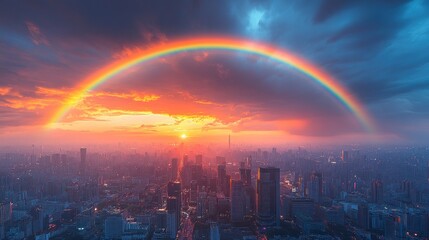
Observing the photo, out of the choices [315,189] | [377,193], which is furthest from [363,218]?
[377,193]

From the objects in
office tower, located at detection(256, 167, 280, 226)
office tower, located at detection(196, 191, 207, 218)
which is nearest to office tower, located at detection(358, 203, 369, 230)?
office tower, located at detection(256, 167, 280, 226)

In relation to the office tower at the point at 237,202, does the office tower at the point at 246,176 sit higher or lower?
higher

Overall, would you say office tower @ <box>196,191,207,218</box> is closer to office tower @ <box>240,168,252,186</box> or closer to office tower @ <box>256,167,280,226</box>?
office tower @ <box>256,167,280,226</box>

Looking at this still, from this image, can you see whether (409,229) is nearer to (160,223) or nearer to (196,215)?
(196,215)

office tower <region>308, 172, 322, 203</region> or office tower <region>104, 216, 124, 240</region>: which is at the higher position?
office tower <region>308, 172, 322, 203</region>

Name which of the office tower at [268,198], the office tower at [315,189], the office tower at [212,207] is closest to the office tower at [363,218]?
the office tower at [268,198]

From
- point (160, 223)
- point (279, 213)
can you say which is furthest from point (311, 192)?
point (160, 223)

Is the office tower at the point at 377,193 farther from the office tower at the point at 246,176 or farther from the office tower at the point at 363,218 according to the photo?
the office tower at the point at 246,176
